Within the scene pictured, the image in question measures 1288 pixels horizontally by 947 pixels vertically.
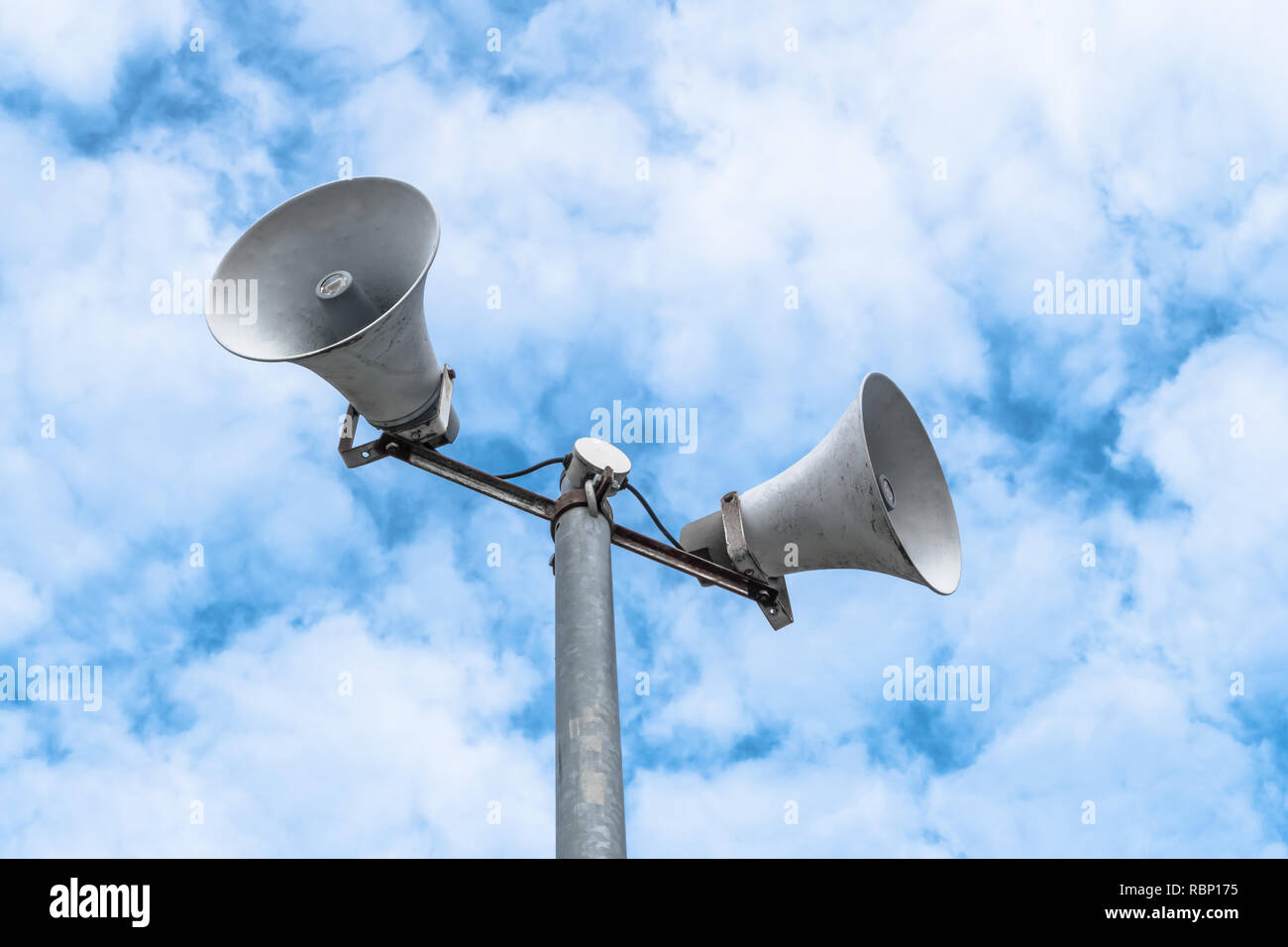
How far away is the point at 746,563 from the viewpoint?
609 cm

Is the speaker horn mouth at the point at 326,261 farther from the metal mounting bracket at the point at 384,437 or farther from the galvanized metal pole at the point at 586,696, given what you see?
the galvanized metal pole at the point at 586,696

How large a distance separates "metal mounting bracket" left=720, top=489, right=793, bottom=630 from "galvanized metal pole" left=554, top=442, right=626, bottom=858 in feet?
3.52

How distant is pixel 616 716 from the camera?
4.47 m

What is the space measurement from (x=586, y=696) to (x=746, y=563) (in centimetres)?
184

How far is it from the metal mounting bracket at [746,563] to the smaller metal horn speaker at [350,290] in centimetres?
133

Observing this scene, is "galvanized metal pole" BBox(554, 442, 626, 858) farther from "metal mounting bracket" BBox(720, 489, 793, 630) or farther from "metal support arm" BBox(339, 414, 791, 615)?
"metal mounting bracket" BBox(720, 489, 793, 630)

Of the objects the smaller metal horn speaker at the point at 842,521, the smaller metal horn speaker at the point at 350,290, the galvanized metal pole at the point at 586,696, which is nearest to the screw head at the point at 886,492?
the smaller metal horn speaker at the point at 842,521

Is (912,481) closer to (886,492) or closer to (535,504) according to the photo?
(886,492)

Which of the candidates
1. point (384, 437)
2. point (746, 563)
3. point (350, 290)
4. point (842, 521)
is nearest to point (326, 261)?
point (350, 290)

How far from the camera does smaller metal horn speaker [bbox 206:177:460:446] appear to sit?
5691 mm
